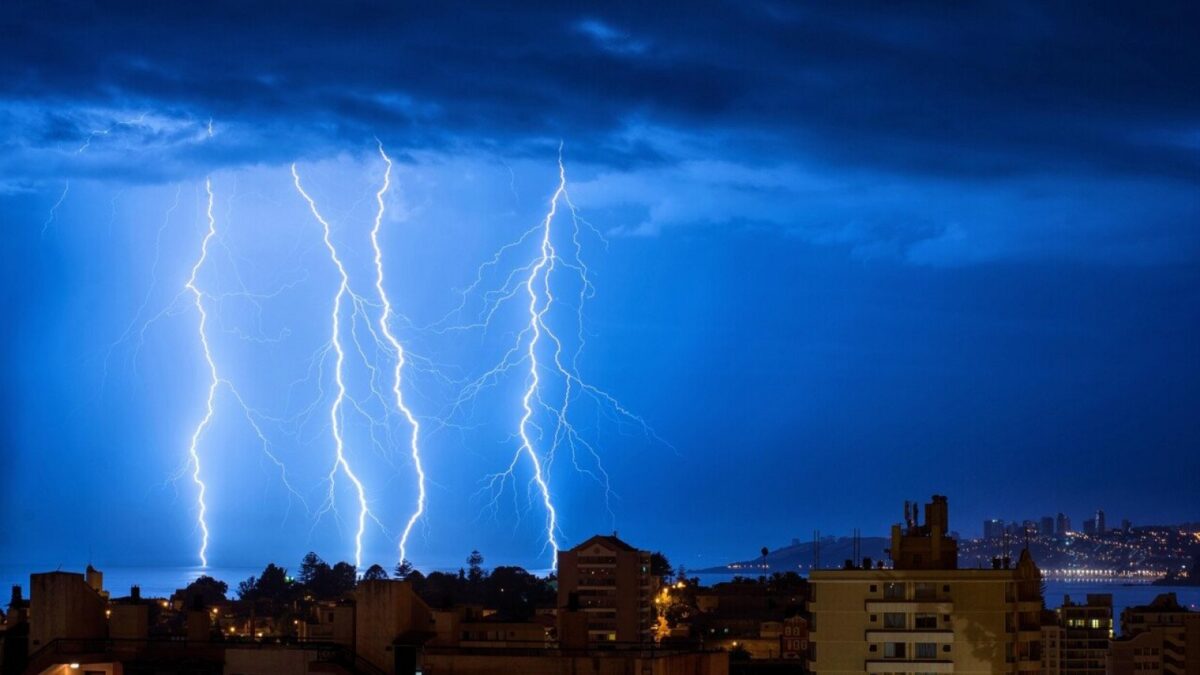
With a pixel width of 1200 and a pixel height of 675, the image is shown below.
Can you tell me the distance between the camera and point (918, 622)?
26812 mm

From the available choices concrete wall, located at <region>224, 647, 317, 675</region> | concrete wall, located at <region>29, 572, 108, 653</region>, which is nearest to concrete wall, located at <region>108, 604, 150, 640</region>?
concrete wall, located at <region>29, 572, 108, 653</region>

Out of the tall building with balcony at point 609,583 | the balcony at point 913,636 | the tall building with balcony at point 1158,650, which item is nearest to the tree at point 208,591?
the tall building with balcony at point 609,583

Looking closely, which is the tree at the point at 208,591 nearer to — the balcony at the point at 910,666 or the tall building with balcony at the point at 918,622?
the tall building with balcony at the point at 918,622

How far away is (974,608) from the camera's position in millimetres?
26828

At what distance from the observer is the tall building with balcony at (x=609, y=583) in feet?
191

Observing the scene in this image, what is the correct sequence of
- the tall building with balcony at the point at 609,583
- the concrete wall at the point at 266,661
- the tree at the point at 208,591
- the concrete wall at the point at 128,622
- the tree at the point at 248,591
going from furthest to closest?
1. the tree at the point at 248,591
2. the tree at the point at 208,591
3. the tall building with balcony at the point at 609,583
4. the concrete wall at the point at 128,622
5. the concrete wall at the point at 266,661

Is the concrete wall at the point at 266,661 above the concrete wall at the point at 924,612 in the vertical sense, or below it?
below

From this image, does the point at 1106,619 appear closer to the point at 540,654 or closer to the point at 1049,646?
the point at 1049,646

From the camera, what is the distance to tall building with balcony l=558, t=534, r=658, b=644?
5822cm

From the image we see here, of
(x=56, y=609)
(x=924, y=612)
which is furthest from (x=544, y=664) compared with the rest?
(x=924, y=612)

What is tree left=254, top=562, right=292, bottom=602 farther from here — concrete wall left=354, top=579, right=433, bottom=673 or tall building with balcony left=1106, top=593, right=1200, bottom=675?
concrete wall left=354, top=579, right=433, bottom=673

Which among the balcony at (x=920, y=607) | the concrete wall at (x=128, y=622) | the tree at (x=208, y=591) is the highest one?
the tree at (x=208, y=591)

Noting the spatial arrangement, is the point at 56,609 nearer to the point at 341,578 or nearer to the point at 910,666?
the point at 910,666

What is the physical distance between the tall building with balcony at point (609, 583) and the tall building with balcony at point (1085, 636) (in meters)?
13.8
